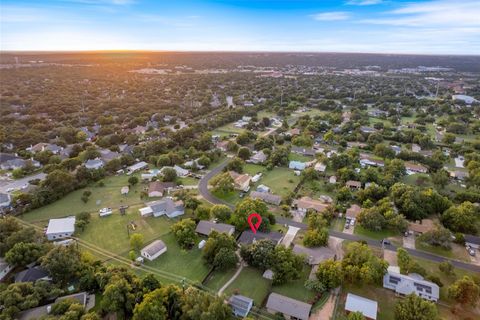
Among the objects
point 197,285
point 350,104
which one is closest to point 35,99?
point 197,285

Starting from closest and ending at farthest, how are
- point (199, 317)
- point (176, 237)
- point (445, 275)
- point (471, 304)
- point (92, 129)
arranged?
1. point (199, 317)
2. point (471, 304)
3. point (445, 275)
4. point (176, 237)
5. point (92, 129)

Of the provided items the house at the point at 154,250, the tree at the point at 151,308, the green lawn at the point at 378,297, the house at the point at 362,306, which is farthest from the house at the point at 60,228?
the house at the point at 362,306

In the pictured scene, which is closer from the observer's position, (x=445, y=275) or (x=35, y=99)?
(x=445, y=275)

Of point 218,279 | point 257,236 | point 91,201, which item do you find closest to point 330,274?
point 257,236

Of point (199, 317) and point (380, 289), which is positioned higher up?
point (199, 317)

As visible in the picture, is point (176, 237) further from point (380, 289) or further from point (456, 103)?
point (456, 103)

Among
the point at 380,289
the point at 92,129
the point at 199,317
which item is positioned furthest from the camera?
the point at 92,129

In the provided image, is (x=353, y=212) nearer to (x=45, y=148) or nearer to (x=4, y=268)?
(x=4, y=268)
